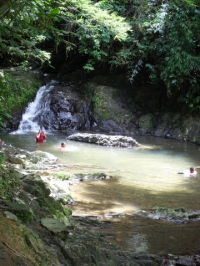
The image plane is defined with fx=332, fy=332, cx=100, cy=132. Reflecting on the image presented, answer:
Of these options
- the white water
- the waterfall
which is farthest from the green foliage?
the waterfall

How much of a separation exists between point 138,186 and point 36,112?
1080cm

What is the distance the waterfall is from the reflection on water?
1.47m

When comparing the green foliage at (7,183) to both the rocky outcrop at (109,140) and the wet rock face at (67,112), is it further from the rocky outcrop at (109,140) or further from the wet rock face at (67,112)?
the wet rock face at (67,112)

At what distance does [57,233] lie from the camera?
3.17m

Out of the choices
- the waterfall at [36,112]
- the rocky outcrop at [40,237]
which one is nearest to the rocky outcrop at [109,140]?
the waterfall at [36,112]

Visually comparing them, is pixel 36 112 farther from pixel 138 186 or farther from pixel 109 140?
pixel 138 186

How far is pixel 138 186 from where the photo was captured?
795 centimetres

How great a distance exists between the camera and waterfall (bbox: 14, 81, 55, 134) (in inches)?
660

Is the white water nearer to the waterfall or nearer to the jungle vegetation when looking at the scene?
the waterfall

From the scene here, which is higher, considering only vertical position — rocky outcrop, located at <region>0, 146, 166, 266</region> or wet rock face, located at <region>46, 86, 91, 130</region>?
wet rock face, located at <region>46, 86, 91, 130</region>

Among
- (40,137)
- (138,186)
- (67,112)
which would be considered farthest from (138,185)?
(67,112)

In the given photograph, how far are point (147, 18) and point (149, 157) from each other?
29.8 feet

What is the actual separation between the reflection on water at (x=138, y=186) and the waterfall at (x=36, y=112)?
1.47 metres

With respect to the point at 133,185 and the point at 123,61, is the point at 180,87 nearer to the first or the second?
the point at 123,61
